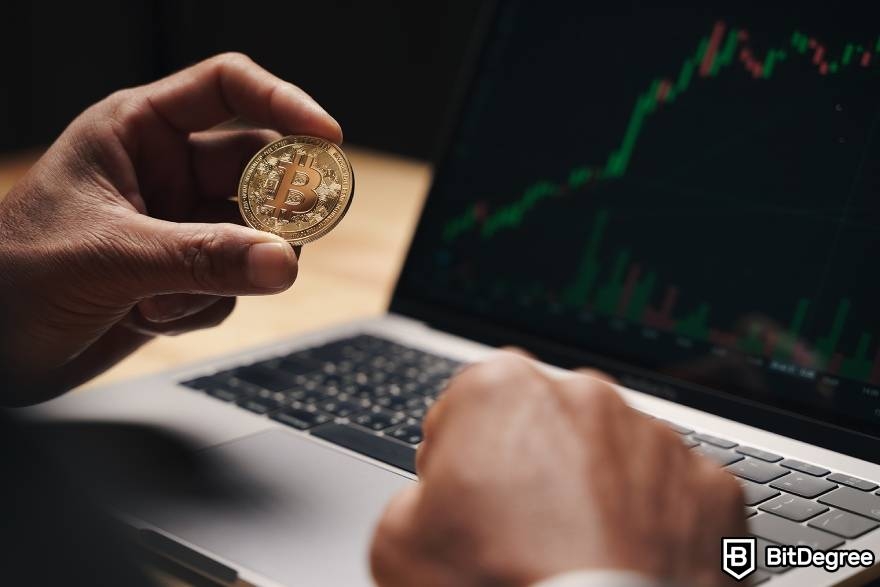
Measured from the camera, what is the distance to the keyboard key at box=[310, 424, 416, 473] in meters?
0.72

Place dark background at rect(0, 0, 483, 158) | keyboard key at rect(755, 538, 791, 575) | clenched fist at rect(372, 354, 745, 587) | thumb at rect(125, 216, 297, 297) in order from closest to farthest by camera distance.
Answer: clenched fist at rect(372, 354, 745, 587)
keyboard key at rect(755, 538, 791, 575)
thumb at rect(125, 216, 297, 297)
dark background at rect(0, 0, 483, 158)

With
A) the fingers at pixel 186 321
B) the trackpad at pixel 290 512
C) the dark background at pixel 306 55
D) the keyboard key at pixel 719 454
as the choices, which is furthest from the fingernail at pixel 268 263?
the dark background at pixel 306 55

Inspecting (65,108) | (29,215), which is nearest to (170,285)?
(29,215)

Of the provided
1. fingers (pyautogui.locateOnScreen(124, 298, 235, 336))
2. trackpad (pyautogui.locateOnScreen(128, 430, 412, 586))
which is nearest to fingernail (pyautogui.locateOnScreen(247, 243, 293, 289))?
trackpad (pyautogui.locateOnScreen(128, 430, 412, 586))

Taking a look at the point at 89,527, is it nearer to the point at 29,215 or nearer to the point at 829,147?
the point at 29,215

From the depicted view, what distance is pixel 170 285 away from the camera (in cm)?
71

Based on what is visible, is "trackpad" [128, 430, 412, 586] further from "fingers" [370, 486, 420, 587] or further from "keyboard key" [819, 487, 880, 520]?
"keyboard key" [819, 487, 880, 520]

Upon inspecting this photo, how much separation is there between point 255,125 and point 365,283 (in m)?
0.49

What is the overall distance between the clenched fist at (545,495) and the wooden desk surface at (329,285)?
544 millimetres

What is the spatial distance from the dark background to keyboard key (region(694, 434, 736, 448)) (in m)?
1.75

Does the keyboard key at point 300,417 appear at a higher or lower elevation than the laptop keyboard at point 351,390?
lower

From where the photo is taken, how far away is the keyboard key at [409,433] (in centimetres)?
76

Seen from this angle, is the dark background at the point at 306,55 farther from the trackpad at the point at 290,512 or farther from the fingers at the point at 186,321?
the trackpad at the point at 290,512

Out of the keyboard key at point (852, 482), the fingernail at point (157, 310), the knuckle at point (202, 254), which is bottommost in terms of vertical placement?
the fingernail at point (157, 310)
